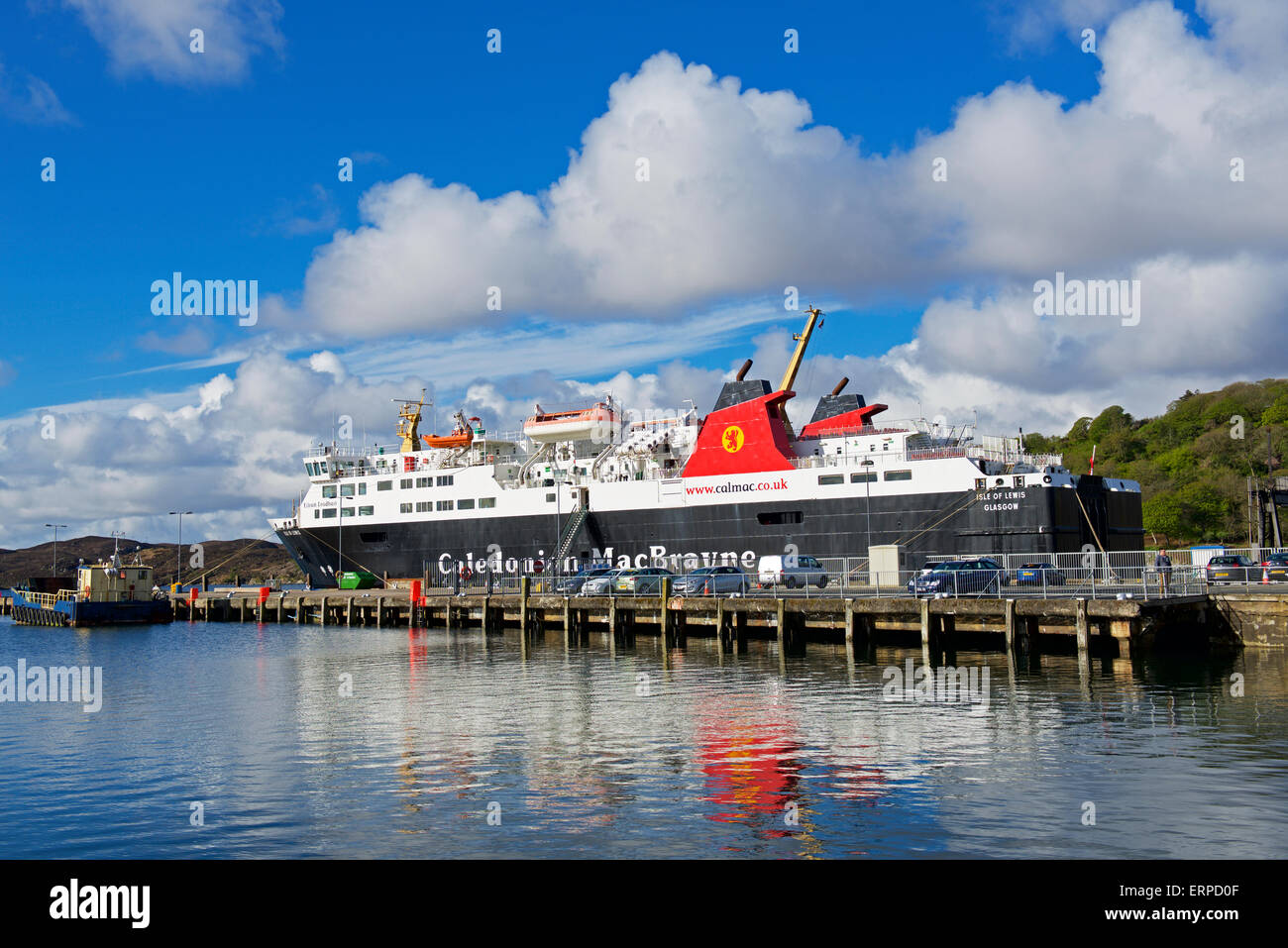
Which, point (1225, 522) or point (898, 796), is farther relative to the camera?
point (1225, 522)

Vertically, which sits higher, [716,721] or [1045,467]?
[1045,467]

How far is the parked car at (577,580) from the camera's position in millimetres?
52875

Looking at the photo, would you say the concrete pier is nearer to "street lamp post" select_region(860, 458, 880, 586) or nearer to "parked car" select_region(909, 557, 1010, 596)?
"parked car" select_region(909, 557, 1010, 596)

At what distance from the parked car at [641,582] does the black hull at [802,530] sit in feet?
21.9

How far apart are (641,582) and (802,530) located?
970cm

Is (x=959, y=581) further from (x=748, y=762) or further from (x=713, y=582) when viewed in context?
(x=748, y=762)

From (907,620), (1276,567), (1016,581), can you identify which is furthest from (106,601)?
(1276,567)

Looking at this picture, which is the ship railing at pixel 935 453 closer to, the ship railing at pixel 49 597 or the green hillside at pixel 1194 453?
the green hillside at pixel 1194 453

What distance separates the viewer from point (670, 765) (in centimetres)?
1919

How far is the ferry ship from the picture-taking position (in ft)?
159
